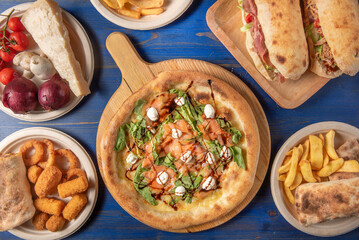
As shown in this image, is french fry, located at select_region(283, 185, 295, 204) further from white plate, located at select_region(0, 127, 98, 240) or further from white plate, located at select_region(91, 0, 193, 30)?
white plate, located at select_region(91, 0, 193, 30)

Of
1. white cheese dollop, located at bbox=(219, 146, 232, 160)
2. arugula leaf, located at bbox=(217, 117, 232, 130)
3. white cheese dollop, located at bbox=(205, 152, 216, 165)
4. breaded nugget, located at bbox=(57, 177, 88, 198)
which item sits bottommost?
breaded nugget, located at bbox=(57, 177, 88, 198)

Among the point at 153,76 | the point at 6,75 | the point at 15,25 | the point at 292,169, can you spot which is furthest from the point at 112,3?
the point at 292,169

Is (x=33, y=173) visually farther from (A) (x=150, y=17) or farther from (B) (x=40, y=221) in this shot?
(A) (x=150, y=17)

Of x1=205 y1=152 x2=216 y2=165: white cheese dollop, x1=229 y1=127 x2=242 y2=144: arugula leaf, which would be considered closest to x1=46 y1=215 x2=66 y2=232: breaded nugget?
x1=205 y1=152 x2=216 y2=165: white cheese dollop

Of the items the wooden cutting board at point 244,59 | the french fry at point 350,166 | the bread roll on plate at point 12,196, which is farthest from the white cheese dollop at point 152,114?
the french fry at point 350,166

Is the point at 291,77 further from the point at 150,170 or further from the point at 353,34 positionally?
the point at 150,170
